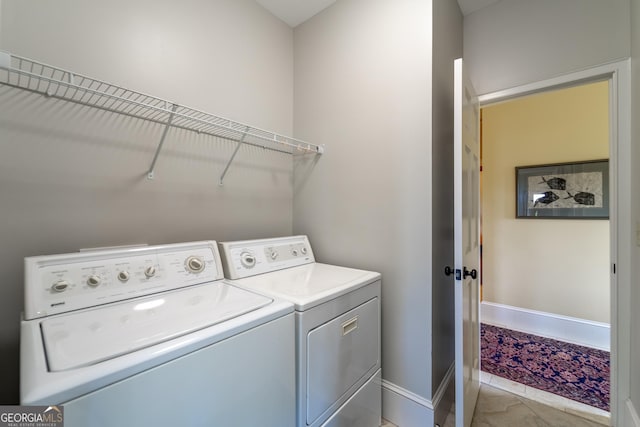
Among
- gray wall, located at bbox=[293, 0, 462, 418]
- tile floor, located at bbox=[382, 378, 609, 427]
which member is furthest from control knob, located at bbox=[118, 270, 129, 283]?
tile floor, located at bbox=[382, 378, 609, 427]

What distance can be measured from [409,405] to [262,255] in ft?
4.03

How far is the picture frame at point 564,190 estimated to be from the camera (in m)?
2.49

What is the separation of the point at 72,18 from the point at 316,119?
1.36 metres

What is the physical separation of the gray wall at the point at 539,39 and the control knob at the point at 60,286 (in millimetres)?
2609

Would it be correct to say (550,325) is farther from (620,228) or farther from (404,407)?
(404,407)

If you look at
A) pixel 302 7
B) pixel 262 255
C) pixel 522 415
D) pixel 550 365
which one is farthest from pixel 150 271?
pixel 550 365

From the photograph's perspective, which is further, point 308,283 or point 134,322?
point 308,283

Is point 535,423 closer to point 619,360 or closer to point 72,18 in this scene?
point 619,360

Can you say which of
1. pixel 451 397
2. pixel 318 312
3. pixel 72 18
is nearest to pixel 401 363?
pixel 451 397

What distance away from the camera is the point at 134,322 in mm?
850

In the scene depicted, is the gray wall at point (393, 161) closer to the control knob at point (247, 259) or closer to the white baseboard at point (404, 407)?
the white baseboard at point (404, 407)

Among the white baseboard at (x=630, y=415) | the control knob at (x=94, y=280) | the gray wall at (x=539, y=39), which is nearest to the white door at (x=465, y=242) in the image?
the gray wall at (x=539, y=39)

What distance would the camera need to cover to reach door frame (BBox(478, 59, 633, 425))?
1.46 meters

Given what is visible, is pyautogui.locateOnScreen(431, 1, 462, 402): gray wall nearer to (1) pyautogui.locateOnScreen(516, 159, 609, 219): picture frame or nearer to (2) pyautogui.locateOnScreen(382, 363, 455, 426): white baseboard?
(2) pyautogui.locateOnScreen(382, 363, 455, 426): white baseboard
